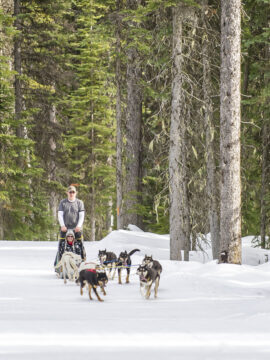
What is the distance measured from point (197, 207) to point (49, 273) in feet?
21.1

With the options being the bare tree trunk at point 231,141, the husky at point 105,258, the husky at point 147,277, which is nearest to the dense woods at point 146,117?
the bare tree trunk at point 231,141

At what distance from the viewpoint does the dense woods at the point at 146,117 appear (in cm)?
1614

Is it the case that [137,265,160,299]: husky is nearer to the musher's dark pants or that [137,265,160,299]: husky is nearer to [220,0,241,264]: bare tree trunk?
[220,0,241,264]: bare tree trunk

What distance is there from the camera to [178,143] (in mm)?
16281

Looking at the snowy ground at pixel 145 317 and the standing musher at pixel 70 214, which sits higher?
the standing musher at pixel 70 214

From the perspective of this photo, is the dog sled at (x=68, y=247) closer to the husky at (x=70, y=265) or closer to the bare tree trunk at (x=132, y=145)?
the husky at (x=70, y=265)

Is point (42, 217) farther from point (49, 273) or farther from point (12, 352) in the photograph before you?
point (12, 352)

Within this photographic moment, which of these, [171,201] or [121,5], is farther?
[121,5]

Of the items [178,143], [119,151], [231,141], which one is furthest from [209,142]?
[119,151]

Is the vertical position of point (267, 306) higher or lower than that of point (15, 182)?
lower

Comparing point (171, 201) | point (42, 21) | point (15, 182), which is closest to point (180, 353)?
point (171, 201)

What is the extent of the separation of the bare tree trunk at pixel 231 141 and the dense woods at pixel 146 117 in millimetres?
25

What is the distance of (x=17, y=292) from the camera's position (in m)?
10.9

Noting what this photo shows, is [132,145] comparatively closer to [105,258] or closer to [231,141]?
[231,141]
